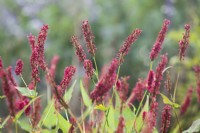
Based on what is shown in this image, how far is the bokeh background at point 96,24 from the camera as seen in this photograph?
21.1ft

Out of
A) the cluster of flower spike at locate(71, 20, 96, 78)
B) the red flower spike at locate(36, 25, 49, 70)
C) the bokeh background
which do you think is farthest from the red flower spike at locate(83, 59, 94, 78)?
the bokeh background

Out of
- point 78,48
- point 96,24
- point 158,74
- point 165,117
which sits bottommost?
point 165,117

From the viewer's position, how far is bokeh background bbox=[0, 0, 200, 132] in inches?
254

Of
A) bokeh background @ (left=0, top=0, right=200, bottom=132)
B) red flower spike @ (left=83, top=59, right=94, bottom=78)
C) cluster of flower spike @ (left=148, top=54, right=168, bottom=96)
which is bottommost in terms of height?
cluster of flower spike @ (left=148, top=54, right=168, bottom=96)

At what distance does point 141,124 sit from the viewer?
4.47 ft

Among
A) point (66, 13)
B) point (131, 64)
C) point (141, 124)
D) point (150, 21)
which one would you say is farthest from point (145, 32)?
point (141, 124)

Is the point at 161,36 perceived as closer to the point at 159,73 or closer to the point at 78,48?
the point at 159,73

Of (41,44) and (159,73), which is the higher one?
(41,44)

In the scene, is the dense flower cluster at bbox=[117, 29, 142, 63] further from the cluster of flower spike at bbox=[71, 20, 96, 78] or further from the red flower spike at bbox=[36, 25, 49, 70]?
the red flower spike at bbox=[36, 25, 49, 70]

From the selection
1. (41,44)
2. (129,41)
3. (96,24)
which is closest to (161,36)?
(129,41)

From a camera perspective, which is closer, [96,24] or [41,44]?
[41,44]

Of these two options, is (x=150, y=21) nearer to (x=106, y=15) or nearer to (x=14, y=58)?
(x=106, y=15)

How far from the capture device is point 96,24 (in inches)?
283

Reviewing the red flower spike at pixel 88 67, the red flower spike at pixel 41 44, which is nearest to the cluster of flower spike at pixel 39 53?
the red flower spike at pixel 41 44
